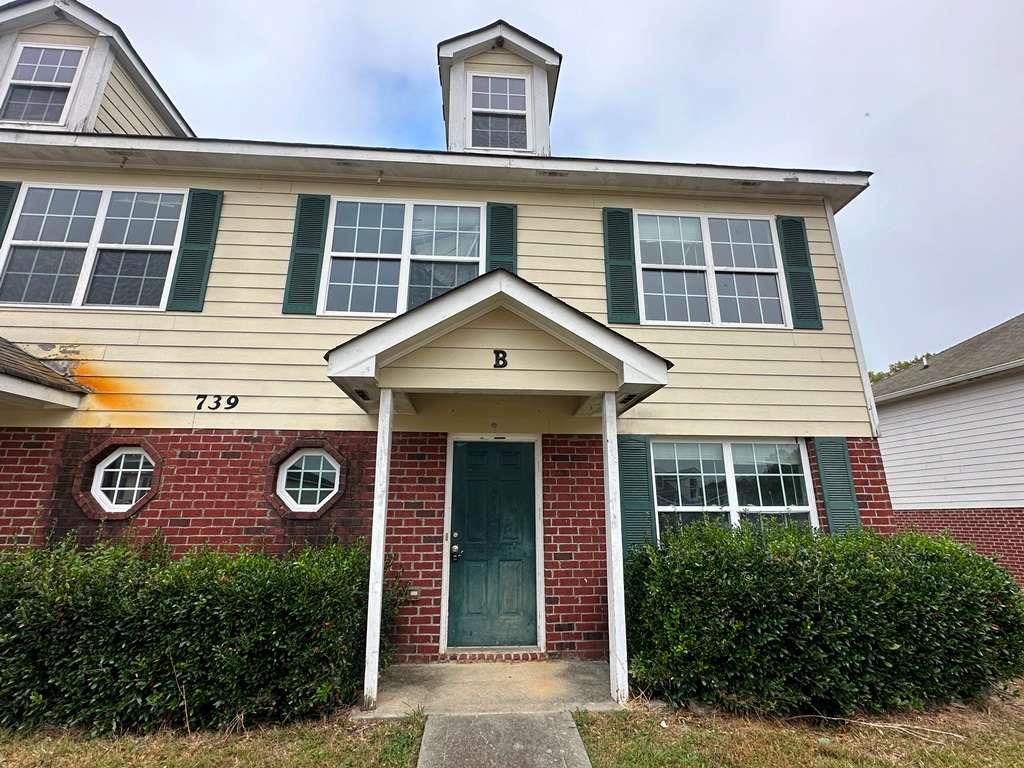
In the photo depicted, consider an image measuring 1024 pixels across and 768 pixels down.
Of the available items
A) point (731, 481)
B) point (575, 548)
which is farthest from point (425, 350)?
point (731, 481)

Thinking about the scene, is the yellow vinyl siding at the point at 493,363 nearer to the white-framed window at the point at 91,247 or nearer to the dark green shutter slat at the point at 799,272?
the dark green shutter slat at the point at 799,272

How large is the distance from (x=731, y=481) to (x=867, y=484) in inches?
62.6

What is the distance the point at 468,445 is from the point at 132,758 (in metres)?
3.41

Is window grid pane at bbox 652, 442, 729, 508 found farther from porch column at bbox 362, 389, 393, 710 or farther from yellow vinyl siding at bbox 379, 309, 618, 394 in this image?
porch column at bbox 362, 389, 393, 710

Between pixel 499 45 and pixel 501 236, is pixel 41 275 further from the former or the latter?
pixel 499 45

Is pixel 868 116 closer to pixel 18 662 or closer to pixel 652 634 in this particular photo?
pixel 652 634

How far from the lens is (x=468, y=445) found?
16.8 feet

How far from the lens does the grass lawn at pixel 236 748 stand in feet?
9.22

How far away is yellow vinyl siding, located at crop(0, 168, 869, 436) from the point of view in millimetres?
4973

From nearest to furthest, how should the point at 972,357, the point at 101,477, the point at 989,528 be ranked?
1. the point at 101,477
2. the point at 989,528
3. the point at 972,357

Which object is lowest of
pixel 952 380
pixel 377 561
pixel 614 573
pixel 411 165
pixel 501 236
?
pixel 614 573

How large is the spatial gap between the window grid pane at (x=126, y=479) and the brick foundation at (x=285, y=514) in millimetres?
143

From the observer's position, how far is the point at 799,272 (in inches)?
230

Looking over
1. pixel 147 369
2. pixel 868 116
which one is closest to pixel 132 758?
pixel 147 369
